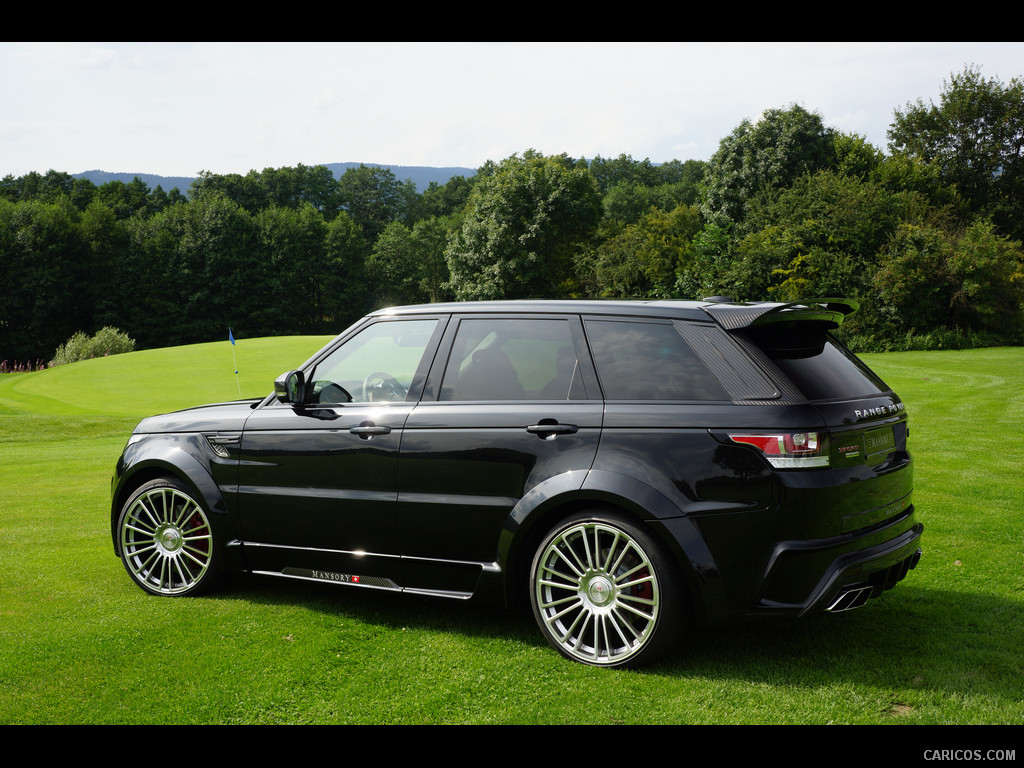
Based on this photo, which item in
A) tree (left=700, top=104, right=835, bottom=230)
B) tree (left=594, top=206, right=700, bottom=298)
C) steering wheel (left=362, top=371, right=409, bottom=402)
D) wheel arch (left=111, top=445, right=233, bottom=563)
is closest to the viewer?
steering wheel (left=362, top=371, right=409, bottom=402)

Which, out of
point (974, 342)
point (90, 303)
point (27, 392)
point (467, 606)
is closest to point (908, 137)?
point (974, 342)

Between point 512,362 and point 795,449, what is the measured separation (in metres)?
1.65

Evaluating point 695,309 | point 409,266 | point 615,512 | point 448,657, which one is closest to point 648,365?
point 695,309

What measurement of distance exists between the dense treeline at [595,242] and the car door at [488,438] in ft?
113

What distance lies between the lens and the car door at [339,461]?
484 centimetres

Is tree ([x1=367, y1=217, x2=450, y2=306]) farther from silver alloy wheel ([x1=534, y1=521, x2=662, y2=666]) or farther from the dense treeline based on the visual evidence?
silver alloy wheel ([x1=534, y1=521, x2=662, y2=666])

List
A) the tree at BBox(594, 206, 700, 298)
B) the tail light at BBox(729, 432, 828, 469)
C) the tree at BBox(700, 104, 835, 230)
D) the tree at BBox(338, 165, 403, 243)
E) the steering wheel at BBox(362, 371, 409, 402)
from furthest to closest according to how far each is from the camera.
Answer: the tree at BBox(338, 165, 403, 243) → the tree at BBox(594, 206, 700, 298) → the tree at BBox(700, 104, 835, 230) → the steering wheel at BBox(362, 371, 409, 402) → the tail light at BBox(729, 432, 828, 469)

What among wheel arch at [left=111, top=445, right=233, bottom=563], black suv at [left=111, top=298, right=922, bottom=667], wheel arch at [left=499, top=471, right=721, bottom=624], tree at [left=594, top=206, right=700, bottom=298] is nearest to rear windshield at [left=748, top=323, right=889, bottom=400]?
black suv at [left=111, top=298, right=922, bottom=667]

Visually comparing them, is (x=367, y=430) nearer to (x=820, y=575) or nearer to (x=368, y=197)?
(x=820, y=575)

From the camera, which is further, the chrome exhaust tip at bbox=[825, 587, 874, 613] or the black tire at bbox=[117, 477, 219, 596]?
the black tire at bbox=[117, 477, 219, 596]

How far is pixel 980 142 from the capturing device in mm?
51906

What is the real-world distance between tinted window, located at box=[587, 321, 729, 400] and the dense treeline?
34.4m

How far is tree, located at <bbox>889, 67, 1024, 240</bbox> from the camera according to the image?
50.9 metres

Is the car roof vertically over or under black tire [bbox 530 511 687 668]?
over
